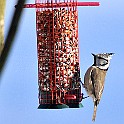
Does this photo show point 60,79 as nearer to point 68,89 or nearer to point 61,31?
point 68,89

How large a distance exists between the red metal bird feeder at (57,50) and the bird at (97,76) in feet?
1.92

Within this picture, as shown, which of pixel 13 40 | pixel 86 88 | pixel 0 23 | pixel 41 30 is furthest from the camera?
pixel 86 88

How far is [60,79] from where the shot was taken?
189 inches

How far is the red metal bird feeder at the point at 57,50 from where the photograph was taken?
15.5 ft

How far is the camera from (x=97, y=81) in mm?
5660

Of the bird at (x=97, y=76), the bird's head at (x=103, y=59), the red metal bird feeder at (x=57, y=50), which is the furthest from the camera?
the bird's head at (x=103, y=59)

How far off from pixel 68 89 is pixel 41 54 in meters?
0.48

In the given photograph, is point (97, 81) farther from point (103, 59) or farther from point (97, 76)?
point (103, 59)

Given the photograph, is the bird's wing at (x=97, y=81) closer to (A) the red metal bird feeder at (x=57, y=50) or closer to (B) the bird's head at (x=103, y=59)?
(B) the bird's head at (x=103, y=59)

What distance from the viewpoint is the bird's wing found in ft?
17.9

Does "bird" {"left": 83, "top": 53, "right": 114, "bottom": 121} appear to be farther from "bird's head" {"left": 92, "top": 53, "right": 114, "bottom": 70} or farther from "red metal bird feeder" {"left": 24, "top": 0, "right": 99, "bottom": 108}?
"red metal bird feeder" {"left": 24, "top": 0, "right": 99, "bottom": 108}

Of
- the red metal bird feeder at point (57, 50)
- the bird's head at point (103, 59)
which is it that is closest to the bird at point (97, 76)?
the bird's head at point (103, 59)

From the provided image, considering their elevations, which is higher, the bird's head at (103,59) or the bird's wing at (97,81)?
the bird's head at (103,59)

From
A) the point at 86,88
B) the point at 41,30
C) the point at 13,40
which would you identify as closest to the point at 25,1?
the point at 13,40
